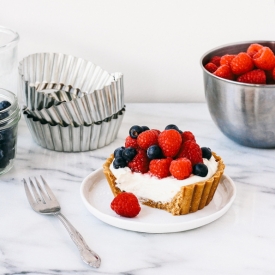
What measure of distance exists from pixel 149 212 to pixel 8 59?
54 centimetres

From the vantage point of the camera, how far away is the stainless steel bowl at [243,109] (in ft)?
4.39

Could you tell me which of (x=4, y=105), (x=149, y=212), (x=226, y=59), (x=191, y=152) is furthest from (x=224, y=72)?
(x=4, y=105)

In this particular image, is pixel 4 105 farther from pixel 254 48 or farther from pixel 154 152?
pixel 254 48

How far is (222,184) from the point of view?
1.26 meters

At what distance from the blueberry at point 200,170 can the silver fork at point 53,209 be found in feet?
0.85

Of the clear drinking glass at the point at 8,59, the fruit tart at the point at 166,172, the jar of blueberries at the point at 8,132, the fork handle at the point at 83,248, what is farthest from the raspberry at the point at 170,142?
the clear drinking glass at the point at 8,59

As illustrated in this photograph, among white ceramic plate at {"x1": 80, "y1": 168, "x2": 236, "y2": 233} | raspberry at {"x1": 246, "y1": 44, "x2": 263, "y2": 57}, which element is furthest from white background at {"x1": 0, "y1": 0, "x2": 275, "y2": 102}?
white ceramic plate at {"x1": 80, "y1": 168, "x2": 236, "y2": 233}

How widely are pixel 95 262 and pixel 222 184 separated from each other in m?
0.39

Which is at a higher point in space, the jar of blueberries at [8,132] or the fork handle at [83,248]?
the jar of blueberries at [8,132]

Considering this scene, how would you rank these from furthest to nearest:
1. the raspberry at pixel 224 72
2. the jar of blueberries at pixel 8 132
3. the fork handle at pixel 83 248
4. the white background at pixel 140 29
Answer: the white background at pixel 140 29 → the raspberry at pixel 224 72 → the jar of blueberries at pixel 8 132 → the fork handle at pixel 83 248

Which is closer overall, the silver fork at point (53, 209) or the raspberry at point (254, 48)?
the silver fork at point (53, 209)

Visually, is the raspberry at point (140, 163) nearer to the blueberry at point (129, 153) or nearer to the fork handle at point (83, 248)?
the blueberry at point (129, 153)

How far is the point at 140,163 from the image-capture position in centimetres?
117

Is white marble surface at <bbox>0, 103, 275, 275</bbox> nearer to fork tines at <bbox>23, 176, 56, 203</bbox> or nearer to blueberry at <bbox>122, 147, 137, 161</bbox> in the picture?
fork tines at <bbox>23, 176, 56, 203</bbox>
